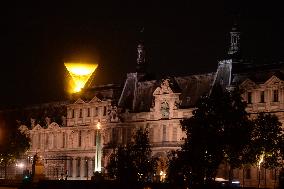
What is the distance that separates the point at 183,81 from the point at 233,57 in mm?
9346

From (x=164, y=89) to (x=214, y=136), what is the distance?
38029 millimetres

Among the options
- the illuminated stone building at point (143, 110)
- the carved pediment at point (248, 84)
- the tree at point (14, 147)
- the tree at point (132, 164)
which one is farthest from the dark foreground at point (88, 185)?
the tree at point (14, 147)

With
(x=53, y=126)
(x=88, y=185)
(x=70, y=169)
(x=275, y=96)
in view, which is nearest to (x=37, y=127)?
(x=53, y=126)

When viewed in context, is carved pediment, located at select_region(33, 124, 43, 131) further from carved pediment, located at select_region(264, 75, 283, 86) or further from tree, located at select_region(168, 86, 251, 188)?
tree, located at select_region(168, 86, 251, 188)

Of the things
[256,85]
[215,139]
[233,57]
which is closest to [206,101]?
[215,139]

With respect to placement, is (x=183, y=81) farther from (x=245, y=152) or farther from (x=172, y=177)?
(x=172, y=177)

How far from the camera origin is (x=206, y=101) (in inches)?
3482

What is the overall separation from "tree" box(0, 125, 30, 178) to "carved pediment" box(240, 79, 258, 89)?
152ft

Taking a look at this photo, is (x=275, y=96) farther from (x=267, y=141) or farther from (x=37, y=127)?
(x=37, y=127)

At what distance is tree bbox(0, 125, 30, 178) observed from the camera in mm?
137863

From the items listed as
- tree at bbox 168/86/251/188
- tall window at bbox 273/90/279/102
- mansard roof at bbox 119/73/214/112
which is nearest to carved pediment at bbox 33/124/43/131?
mansard roof at bbox 119/73/214/112

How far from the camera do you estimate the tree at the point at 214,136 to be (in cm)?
8431

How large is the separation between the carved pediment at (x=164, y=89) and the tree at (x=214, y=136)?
33238mm

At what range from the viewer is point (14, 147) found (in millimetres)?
140875
